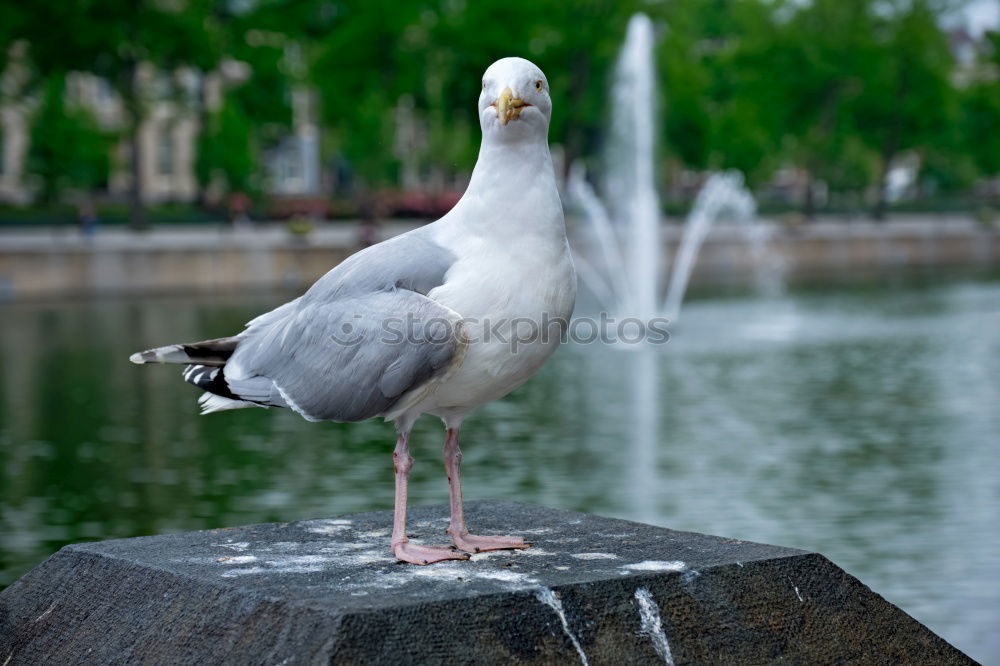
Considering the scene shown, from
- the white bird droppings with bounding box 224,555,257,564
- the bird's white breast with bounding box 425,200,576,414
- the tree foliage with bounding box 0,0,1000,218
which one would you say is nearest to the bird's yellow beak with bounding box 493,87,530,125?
the bird's white breast with bounding box 425,200,576,414

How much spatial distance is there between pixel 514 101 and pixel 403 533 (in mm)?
1496

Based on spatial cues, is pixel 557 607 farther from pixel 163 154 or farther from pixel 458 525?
pixel 163 154

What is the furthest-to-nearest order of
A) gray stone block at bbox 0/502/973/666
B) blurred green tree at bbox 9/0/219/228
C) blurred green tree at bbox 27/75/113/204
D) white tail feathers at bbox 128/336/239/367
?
1. blurred green tree at bbox 27/75/113/204
2. blurred green tree at bbox 9/0/219/228
3. white tail feathers at bbox 128/336/239/367
4. gray stone block at bbox 0/502/973/666

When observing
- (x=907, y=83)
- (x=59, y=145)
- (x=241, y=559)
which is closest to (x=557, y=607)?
(x=241, y=559)

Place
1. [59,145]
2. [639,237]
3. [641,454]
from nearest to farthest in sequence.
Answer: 1. [641,454]
2. [639,237]
3. [59,145]

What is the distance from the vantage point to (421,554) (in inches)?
→ 201

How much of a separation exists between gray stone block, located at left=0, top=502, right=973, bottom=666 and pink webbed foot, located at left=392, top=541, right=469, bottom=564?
1.8 inches

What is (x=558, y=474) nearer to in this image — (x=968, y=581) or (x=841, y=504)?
(x=841, y=504)

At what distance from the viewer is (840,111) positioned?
194ft

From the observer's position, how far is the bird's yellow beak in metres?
4.76

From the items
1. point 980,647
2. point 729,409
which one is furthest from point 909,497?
point 729,409

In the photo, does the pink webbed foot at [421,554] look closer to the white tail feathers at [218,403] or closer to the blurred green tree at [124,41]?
the white tail feathers at [218,403]

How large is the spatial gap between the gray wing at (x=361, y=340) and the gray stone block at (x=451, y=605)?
60 centimetres

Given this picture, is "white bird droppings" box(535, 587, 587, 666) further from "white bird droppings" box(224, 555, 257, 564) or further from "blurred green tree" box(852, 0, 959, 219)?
"blurred green tree" box(852, 0, 959, 219)
